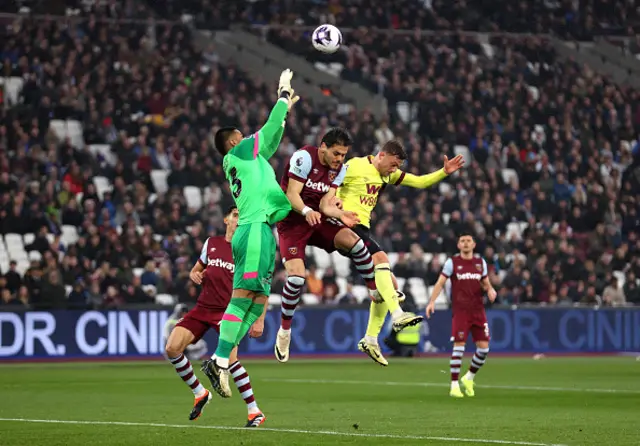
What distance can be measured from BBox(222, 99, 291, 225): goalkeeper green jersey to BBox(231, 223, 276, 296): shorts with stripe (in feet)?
0.36

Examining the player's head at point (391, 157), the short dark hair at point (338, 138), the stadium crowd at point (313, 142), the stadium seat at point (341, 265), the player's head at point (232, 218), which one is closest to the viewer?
the short dark hair at point (338, 138)

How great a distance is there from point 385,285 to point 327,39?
2806mm

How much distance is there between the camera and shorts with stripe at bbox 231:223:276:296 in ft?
41.1

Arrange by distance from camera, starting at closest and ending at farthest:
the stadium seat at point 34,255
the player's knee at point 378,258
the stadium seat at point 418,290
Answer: the player's knee at point 378,258, the stadium seat at point 34,255, the stadium seat at point 418,290

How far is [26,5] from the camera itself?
124ft

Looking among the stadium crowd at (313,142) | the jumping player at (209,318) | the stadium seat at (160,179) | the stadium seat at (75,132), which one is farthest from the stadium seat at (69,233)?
the jumping player at (209,318)

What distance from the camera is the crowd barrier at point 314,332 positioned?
1139 inches

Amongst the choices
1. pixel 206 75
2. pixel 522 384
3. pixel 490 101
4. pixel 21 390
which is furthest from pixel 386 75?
pixel 21 390

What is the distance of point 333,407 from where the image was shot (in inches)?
658

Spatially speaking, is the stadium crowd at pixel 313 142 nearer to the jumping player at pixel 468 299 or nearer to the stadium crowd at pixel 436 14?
the stadium crowd at pixel 436 14

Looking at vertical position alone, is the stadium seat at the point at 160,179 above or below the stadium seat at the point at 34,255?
above

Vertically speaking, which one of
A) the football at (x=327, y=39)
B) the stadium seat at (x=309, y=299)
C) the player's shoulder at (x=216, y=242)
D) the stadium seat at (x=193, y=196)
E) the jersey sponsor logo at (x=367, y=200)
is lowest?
the stadium seat at (x=309, y=299)

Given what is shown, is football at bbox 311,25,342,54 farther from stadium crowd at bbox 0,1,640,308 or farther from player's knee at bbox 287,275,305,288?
stadium crowd at bbox 0,1,640,308

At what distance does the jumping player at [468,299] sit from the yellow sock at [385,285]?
5.81 metres
